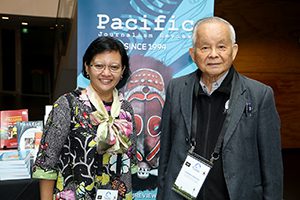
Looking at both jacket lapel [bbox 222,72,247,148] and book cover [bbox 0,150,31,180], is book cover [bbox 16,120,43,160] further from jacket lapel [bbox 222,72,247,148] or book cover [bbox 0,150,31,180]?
jacket lapel [bbox 222,72,247,148]

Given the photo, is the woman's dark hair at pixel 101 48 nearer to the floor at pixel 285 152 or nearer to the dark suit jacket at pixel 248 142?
the dark suit jacket at pixel 248 142

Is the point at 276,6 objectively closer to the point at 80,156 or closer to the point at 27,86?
the point at 80,156

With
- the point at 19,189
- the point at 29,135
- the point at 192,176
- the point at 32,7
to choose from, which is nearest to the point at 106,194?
the point at 192,176

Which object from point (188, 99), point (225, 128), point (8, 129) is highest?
point (188, 99)

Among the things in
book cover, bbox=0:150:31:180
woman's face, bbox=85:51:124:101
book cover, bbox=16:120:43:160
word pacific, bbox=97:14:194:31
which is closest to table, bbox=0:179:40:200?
book cover, bbox=0:150:31:180

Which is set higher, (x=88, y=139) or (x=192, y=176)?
(x=88, y=139)

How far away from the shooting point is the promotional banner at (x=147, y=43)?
2459mm

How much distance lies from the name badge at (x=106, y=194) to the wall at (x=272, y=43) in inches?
195

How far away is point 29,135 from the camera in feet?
8.57

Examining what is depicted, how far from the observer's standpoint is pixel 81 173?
1.79 m

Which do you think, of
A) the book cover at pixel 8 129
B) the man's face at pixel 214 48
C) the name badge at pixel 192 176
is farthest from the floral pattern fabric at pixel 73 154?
the book cover at pixel 8 129

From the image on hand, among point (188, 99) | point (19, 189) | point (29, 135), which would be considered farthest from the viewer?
point (29, 135)

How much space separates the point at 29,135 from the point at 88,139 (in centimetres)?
100

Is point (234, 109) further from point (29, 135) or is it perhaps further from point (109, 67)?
point (29, 135)
